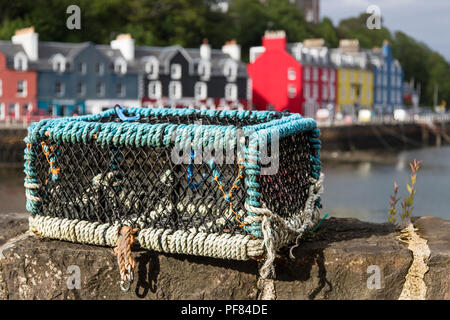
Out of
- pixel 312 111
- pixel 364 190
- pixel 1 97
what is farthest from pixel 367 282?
pixel 312 111

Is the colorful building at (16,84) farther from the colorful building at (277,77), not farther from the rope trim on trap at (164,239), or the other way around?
the rope trim on trap at (164,239)

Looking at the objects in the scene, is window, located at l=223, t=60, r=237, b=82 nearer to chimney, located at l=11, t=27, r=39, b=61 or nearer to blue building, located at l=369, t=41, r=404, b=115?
chimney, located at l=11, t=27, r=39, b=61

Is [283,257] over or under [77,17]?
under

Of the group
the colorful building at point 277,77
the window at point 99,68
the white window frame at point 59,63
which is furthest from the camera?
the colorful building at point 277,77

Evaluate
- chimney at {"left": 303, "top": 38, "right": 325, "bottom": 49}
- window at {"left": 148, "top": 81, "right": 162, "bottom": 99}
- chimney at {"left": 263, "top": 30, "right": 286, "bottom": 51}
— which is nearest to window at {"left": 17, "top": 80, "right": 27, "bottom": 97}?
window at {"left": 148, "top": 81, "right": 162, "bottom": 99}

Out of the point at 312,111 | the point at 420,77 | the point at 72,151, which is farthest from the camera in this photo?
the point at 420,77

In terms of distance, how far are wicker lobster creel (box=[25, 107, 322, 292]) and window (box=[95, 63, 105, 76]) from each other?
42191mm

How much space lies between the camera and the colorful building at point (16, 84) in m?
39.7

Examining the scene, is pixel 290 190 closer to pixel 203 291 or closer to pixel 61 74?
pixel 203 291

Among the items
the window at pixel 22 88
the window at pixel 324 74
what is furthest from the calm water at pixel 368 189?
the window at pixel 324 74

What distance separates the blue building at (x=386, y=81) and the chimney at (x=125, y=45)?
30331mm

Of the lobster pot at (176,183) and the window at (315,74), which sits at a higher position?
the window at (315,74)
